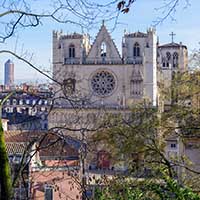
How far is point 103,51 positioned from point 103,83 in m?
2.29

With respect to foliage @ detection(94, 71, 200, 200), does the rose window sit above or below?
above

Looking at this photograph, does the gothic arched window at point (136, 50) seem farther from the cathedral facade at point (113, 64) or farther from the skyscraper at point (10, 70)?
the skyscraper at point (10, 70)

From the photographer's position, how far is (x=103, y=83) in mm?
32688

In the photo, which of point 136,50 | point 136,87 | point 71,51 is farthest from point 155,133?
point 71,51

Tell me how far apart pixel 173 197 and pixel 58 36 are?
95.3 ft

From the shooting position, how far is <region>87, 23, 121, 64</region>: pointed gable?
3322cm

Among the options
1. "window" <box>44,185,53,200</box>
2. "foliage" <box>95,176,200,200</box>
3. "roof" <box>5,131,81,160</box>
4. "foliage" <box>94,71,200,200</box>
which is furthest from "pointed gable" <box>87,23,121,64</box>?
"foliage" <box>95,176,200,200</box>

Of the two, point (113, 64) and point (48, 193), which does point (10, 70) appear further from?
point (113, 64)

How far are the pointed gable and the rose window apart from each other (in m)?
0.87

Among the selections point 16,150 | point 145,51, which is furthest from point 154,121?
point 145,51

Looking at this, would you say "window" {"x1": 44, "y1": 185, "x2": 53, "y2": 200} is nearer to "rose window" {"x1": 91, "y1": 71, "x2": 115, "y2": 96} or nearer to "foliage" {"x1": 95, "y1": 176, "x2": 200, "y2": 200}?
"foliage" {"x1": 95, "y1": 176, "x2": 200, "y2": 200}

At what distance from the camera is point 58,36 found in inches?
1324

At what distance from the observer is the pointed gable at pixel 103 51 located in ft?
109

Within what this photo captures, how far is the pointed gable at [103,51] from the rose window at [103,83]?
0.87 metres
